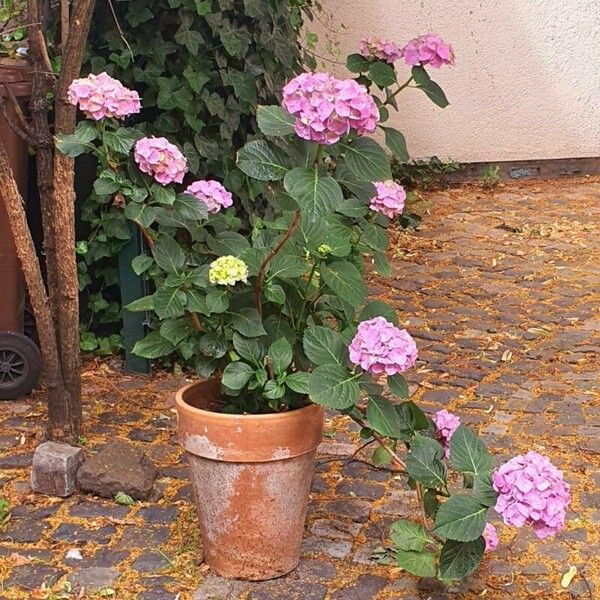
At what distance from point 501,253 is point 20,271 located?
3363 millimetres

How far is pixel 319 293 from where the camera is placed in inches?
140

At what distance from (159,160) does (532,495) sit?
4.89ft

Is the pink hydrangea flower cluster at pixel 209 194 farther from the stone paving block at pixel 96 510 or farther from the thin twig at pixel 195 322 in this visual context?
the stone paving block at pixel 96 510

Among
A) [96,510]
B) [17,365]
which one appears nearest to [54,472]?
[96,510]

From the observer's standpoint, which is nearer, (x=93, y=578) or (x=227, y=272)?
(x=227, y=272)

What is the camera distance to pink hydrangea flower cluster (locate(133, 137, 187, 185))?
11.5ft

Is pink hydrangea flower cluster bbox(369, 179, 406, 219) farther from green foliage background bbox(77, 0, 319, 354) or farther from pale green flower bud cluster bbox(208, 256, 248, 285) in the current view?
green foliage background bbox(77, 0, 319, 354)

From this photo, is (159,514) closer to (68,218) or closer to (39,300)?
(39,300)

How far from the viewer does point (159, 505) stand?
159 inches

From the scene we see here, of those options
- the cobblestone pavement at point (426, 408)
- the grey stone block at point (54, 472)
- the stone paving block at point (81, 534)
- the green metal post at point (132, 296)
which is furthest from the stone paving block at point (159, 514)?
the green metal post at point (132, 296)

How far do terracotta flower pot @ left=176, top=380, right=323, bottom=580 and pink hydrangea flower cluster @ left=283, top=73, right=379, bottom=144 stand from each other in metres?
0.85

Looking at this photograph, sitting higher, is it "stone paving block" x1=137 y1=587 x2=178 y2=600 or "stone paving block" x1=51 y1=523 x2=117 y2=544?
"stone paving block" x1=51 y1=523 x2=117 y2=544

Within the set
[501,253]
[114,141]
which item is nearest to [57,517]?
[114,141]

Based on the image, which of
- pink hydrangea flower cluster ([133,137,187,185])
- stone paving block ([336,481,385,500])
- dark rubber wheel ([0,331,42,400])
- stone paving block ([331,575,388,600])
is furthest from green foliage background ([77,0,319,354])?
stone paving block ([331,575,388,600])
